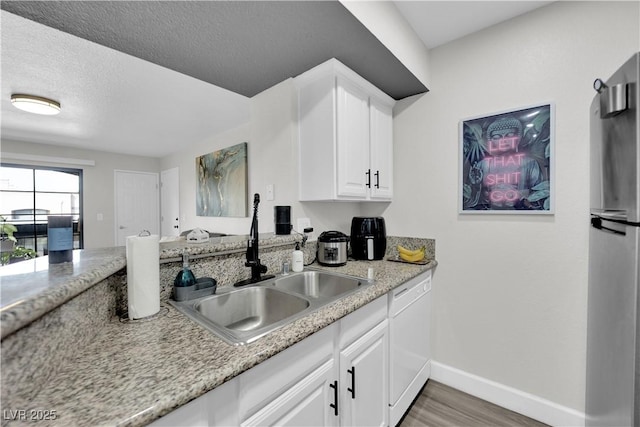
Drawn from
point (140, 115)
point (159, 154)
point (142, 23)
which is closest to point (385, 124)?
point (142, 23)

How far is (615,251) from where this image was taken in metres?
1.01

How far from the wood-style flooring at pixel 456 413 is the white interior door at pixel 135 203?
5629 mm

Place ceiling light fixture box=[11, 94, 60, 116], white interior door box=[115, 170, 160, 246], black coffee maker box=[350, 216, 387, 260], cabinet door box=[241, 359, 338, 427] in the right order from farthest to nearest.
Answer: white interior door box=[115, 170, 160, 246] < ceiling light fixture box=[11, 94, 60, 116] < black coffee maker box=[350, 216, 387, 260] < cabinet door box=[241, 359, 338, 427]

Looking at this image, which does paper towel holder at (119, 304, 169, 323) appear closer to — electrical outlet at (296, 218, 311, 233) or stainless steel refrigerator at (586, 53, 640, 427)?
electrical outlet at (296, 218, 311, 233)

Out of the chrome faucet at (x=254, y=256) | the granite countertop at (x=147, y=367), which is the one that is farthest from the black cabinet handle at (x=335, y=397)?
the chrome faucet at (x=254, y=256)

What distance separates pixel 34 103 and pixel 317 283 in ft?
10.7

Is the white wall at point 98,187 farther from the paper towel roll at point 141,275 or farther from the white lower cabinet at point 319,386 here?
the white lower cabinet at point 319,386

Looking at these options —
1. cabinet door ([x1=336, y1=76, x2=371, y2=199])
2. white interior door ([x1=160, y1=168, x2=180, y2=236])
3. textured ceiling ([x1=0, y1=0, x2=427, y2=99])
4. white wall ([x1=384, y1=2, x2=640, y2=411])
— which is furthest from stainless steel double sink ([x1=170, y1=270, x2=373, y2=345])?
white interior door ([x1=160, y1=168, x2=180, y2=236])

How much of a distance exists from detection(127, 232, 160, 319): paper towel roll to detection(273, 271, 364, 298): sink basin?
648 mm

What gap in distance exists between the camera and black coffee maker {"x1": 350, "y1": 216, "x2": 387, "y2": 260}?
1.95 m

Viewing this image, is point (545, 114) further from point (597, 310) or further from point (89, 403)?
point (89, 403)

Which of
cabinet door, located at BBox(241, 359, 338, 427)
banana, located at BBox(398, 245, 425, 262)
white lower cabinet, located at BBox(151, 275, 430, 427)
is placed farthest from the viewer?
banana, located at BBox(398, 245, 425, 262)

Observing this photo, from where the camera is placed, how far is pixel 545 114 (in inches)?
59.1

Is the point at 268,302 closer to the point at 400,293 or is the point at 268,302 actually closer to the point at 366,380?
the point at 366,380
